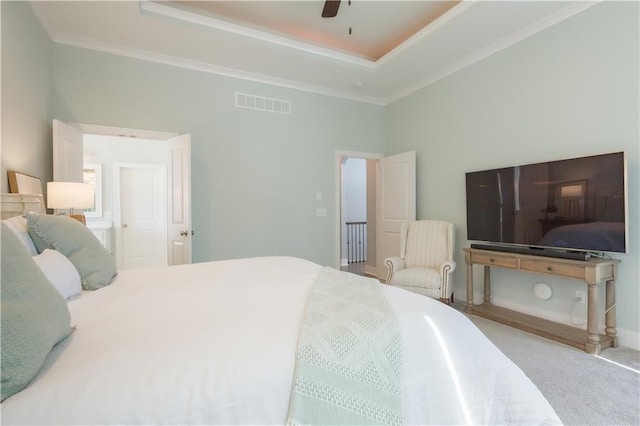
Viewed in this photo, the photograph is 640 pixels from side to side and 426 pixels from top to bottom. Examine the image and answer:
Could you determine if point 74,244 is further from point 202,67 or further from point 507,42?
point 507,42

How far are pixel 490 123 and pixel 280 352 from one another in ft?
12.1

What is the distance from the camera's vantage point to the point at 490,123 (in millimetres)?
3607

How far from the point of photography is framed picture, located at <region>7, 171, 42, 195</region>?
2229 mm

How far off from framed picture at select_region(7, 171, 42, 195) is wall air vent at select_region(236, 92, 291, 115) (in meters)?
2.31

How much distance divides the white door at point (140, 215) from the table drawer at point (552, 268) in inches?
228

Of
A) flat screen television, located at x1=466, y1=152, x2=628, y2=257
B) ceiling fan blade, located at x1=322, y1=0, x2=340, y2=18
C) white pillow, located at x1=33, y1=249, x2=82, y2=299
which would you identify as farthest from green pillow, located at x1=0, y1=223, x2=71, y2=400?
flat screen television, located at x1=466, y1=152, x2=628, y2=257

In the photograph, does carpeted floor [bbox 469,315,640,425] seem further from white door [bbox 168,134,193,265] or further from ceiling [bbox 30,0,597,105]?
white door [bbox 168,134,193,265]

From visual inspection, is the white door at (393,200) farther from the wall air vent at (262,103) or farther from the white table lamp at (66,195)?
the white table lamp at (66,195)

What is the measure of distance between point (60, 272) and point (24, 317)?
2.07 feet

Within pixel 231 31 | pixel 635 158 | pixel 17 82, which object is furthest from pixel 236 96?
pixel 635 158

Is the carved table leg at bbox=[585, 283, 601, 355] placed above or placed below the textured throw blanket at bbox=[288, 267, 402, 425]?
below

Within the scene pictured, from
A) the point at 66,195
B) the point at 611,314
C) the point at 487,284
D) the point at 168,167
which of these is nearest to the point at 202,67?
the point at 168,167

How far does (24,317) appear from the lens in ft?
2.66

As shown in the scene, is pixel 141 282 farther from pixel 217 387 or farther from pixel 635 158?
pixel 635 158
